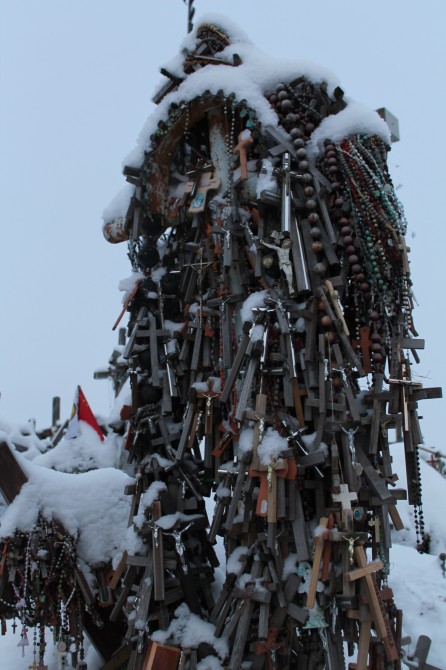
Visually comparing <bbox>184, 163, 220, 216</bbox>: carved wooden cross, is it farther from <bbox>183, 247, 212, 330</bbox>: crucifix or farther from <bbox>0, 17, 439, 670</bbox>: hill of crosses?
<bbox>183, 247, 212, 330</bbox>: crucifix

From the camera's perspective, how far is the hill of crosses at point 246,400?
3664mm

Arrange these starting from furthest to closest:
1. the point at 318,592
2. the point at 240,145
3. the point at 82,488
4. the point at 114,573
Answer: the point at 82,488 < the point at 114,573 < the point at 240,145 < the point at 318,592

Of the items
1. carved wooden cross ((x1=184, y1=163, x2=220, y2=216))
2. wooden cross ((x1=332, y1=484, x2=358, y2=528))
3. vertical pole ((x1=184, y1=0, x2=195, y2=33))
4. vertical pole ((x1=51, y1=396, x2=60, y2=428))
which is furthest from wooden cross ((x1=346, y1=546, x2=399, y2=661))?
vertical pole ((x1=51, y1=396, x2=60, y2=428))

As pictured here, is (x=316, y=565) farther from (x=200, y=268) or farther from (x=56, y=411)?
(x=56, y=411)

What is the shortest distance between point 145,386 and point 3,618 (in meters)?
1.95

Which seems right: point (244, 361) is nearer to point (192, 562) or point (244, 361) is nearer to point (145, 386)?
point (145, 386)

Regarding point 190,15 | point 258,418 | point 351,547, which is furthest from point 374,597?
point 190,15

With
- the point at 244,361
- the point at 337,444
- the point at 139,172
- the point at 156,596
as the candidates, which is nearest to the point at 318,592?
the point at 337,444

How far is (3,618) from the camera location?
479 cm

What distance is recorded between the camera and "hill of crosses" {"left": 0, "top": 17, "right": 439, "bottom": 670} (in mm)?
3664

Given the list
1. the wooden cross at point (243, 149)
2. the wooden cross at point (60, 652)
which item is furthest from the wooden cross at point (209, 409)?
the wooden cross at point (60, 652)

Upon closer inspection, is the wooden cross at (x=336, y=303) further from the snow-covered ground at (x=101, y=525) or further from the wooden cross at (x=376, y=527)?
the snow-covered ground at (x=101, y=525)

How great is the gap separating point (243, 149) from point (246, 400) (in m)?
1.57

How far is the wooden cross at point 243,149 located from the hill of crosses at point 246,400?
0.04ft
